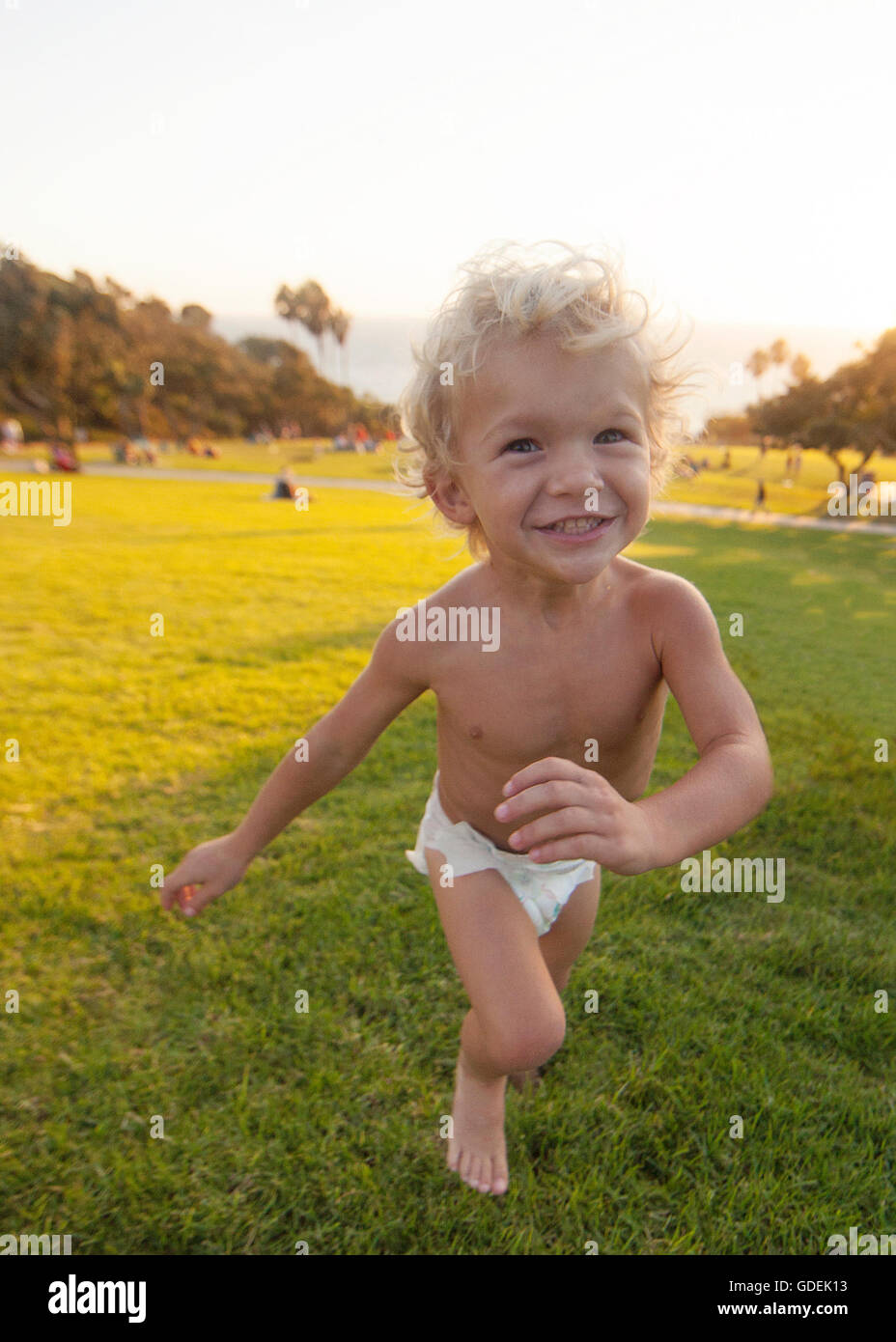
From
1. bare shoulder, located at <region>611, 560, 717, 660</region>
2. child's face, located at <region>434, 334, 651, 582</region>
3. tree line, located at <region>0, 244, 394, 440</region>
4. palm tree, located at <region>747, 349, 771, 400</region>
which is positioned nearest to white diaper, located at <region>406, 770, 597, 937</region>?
bare shoulder, located at <region>611, 560, 717, 660</region>

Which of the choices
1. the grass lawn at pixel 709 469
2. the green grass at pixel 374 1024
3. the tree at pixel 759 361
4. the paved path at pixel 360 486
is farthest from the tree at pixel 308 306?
the green grass at pixel 374 1024

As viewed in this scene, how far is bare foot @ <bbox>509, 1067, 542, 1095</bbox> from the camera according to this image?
7.70 feet

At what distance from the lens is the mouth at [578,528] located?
5.43ft

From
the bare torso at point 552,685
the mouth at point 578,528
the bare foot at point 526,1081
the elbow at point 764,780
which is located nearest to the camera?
the elbow at point 764,780

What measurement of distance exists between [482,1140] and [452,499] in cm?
165

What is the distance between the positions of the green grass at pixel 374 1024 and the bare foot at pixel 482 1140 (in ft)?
0.19

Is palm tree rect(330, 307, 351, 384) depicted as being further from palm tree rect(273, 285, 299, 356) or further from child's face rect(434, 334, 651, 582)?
child's face rect(434, 334, 651, 582)

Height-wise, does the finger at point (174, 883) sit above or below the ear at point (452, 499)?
below

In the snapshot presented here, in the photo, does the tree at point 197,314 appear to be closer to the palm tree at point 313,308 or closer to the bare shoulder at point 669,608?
the palm tree at point 313,308

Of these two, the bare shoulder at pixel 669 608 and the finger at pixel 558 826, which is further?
the bare shoulder at pixel 669 608

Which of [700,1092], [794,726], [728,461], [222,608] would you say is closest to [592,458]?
[700,1092]

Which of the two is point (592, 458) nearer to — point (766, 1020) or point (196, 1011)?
point (766, 1020)

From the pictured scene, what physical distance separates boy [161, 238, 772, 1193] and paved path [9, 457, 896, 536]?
13166mm

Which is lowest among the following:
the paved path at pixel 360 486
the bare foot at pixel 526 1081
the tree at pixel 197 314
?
the bare foot at pixel 526 1081
